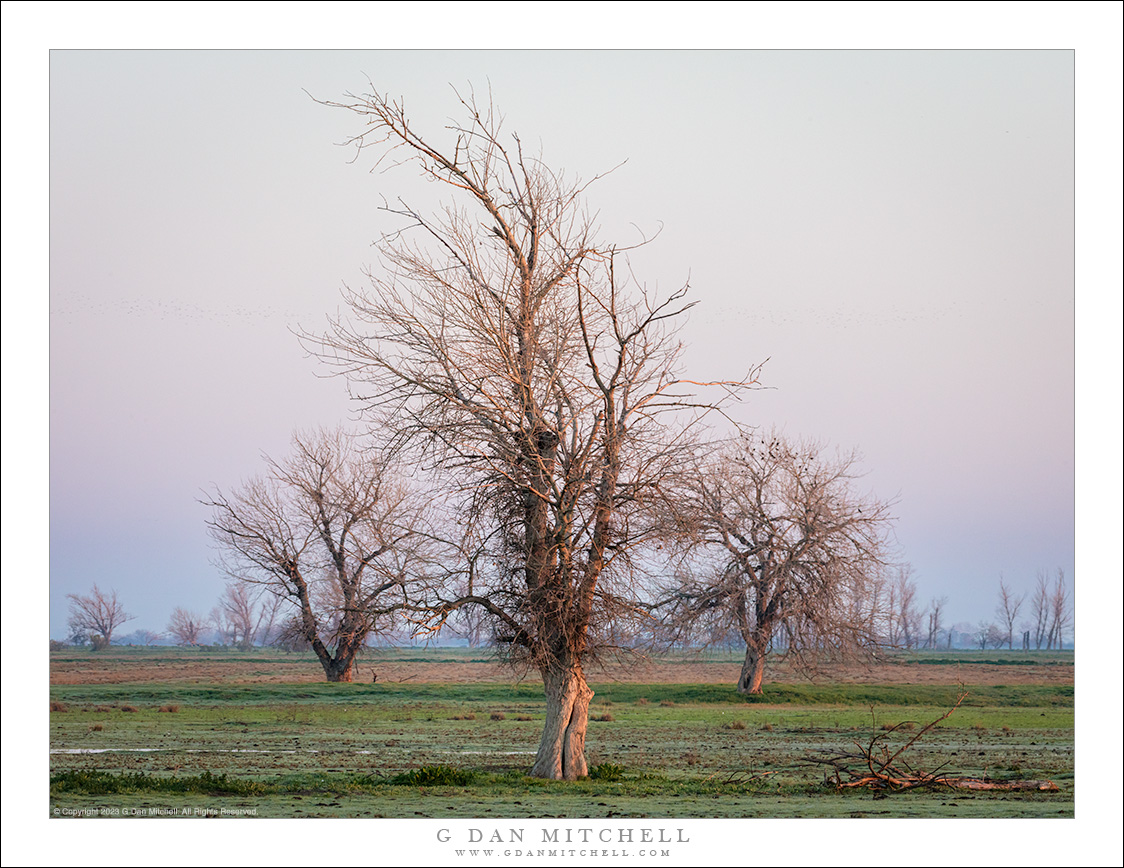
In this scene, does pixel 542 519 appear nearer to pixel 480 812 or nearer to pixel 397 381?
pixel 397 381

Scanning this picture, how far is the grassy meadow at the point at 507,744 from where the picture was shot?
54.1 ft

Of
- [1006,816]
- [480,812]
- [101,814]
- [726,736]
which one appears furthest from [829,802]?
[726,736]

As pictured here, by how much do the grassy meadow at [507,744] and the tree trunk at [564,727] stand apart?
44 cm

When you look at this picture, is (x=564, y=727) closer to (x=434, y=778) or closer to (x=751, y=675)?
(x=434, y=778)

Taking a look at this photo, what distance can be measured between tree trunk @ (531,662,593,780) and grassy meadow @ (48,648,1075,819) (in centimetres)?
44

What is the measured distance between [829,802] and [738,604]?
26.5 m

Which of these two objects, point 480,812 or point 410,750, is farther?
point 410,750

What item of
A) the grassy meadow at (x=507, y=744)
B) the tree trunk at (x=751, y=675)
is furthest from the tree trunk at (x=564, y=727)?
the tree trunk at (x=751, y=675)

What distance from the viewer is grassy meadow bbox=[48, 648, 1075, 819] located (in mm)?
16484

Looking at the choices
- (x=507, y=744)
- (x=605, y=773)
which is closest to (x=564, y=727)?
(x=605, y=773)

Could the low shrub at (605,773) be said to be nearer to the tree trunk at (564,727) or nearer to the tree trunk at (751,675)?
the tree trunk at (564,727)

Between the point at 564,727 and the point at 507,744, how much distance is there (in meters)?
9.35

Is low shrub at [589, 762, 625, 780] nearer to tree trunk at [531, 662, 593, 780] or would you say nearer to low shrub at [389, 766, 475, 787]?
tree trunk at [531, 662, 593, 780]

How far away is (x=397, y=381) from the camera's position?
18031 mm
